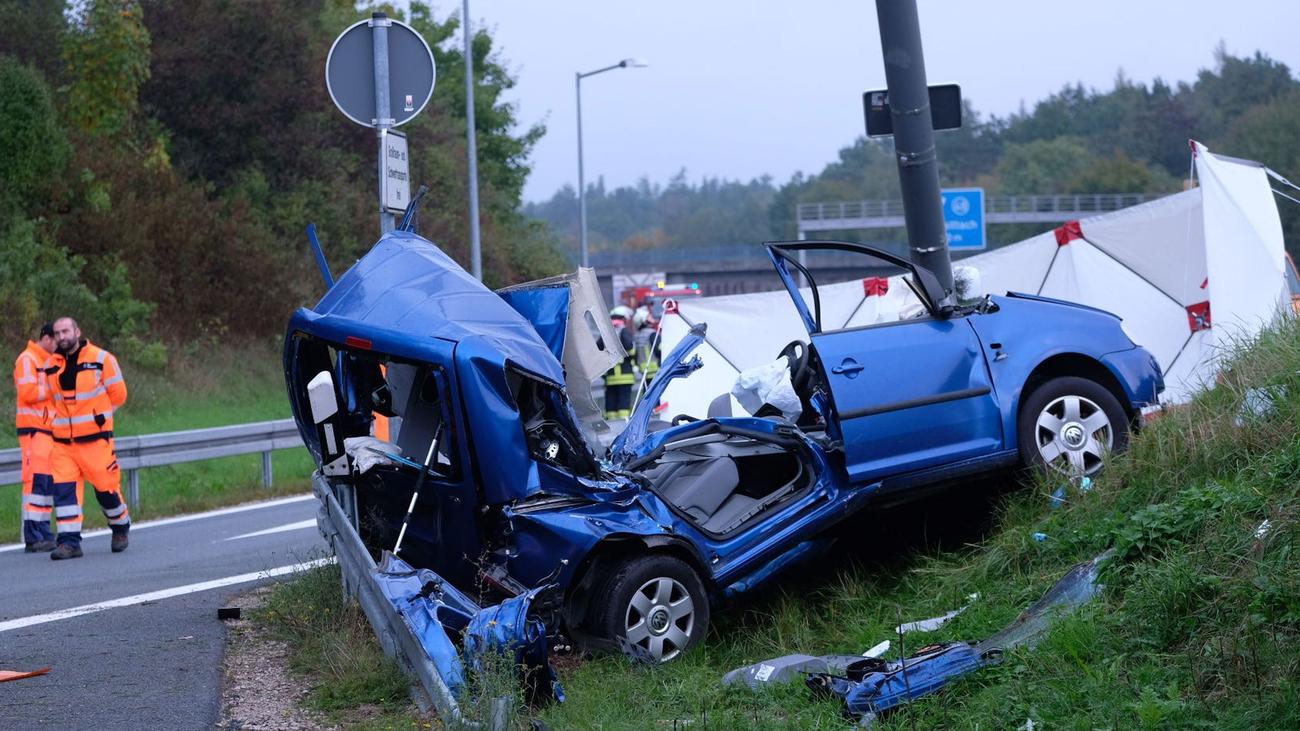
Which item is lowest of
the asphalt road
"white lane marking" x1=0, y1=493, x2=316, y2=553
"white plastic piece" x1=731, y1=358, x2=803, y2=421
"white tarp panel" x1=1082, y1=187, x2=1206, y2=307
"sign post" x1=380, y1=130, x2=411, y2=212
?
"white lane marking" x1=0, y1=493, x2=316, y2=553

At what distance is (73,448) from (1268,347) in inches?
322

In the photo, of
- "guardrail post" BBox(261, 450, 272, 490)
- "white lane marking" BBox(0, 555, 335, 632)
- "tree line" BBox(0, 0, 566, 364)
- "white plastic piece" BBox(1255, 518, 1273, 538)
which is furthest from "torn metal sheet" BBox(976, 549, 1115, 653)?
"tree line" BBox(0, 0, 566, 364)

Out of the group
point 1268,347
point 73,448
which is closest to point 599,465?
point 1268,347

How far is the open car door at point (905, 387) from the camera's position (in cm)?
700

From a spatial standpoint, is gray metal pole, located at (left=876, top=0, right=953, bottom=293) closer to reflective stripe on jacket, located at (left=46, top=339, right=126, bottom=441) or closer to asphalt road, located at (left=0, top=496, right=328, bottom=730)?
asphalt road, located at (left=0, top=496, right=328, bottom=730)

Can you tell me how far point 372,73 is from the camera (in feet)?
28.4

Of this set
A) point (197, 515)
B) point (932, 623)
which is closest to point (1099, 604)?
point (932, 623)

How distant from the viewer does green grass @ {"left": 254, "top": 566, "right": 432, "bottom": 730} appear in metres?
5.88

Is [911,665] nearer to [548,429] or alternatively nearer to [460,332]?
[548,429]

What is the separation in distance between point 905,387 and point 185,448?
9.24m

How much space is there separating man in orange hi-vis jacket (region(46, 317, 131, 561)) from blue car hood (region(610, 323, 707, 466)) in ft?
16.6

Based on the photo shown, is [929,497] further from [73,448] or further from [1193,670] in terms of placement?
[73,448]

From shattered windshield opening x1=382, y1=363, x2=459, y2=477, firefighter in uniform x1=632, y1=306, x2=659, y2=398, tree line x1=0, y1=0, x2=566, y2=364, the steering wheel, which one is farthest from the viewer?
tree line x1=0, y1=0, x2=566, y2=364

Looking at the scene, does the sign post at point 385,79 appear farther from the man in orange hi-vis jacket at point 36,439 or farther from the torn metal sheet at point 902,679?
the torn metal sheet at point 902,679
